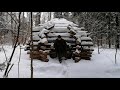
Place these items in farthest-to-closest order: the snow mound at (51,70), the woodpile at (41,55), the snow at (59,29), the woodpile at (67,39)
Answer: the snow at (59,29) < the woodpile at (67,39) < the woodpile at (41,55) < the snow mound at (51,70)

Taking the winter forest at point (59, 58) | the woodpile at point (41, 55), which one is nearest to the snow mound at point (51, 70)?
the winter forest at point (59, 58)

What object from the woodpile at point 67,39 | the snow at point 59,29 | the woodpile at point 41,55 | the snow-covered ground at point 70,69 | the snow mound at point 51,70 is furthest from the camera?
the snow at point 59,29

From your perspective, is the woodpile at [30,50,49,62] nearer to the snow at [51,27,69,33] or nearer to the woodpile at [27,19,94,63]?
the woodpile at [27,19,94,63]

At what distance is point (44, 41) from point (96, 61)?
3322mm

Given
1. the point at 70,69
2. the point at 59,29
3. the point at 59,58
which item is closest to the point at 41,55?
the point at 59,58

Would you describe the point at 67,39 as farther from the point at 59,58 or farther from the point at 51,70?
the point at 51,70

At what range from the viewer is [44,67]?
1309 centimetres

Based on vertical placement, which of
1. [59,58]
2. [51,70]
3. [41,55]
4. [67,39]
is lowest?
[51,70]

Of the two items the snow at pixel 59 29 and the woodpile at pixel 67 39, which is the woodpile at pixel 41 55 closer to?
the woodpile at pixel 67 39

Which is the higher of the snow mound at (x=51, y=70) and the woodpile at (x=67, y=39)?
the woodpile at (x=67, y=39)

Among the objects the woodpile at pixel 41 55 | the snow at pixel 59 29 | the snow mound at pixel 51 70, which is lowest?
the snow mound at pixel 51 70

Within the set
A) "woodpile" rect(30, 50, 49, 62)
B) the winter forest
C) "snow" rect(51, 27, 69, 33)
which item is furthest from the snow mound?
"snow" rect(51, 27, 69, 33)

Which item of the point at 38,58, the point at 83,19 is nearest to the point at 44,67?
the point at 38,58
